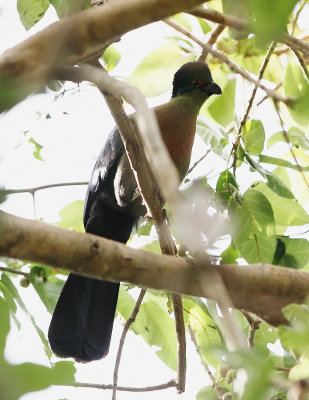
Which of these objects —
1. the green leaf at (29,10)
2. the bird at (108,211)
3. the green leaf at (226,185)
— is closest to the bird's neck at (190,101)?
the bird at (108,211)

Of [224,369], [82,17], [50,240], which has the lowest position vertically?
[224,369]

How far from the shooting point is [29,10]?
2.66m

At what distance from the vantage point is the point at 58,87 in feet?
9.10

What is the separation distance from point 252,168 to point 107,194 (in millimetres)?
1255

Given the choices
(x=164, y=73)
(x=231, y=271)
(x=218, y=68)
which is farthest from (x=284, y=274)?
(x=218, y=68)

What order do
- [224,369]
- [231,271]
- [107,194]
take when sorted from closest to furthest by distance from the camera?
[231,271] → [224,369] → [107,194]

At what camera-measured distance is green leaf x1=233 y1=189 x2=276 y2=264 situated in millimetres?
2730

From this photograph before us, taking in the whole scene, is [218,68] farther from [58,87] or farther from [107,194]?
[58,87]

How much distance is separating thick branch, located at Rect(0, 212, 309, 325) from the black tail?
1754mm

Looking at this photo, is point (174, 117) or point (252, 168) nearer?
point (252, 168)

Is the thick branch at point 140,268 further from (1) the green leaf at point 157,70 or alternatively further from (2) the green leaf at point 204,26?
(2) the green leaf at point 204,26

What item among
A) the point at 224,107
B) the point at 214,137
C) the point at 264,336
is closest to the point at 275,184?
the point at 214,137

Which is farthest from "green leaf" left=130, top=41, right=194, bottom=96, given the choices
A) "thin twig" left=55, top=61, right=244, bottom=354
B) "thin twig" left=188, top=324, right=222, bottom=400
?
"thin twig" left=55, top=61, right=244, bottom=354

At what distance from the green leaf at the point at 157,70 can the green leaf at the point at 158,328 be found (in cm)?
111
